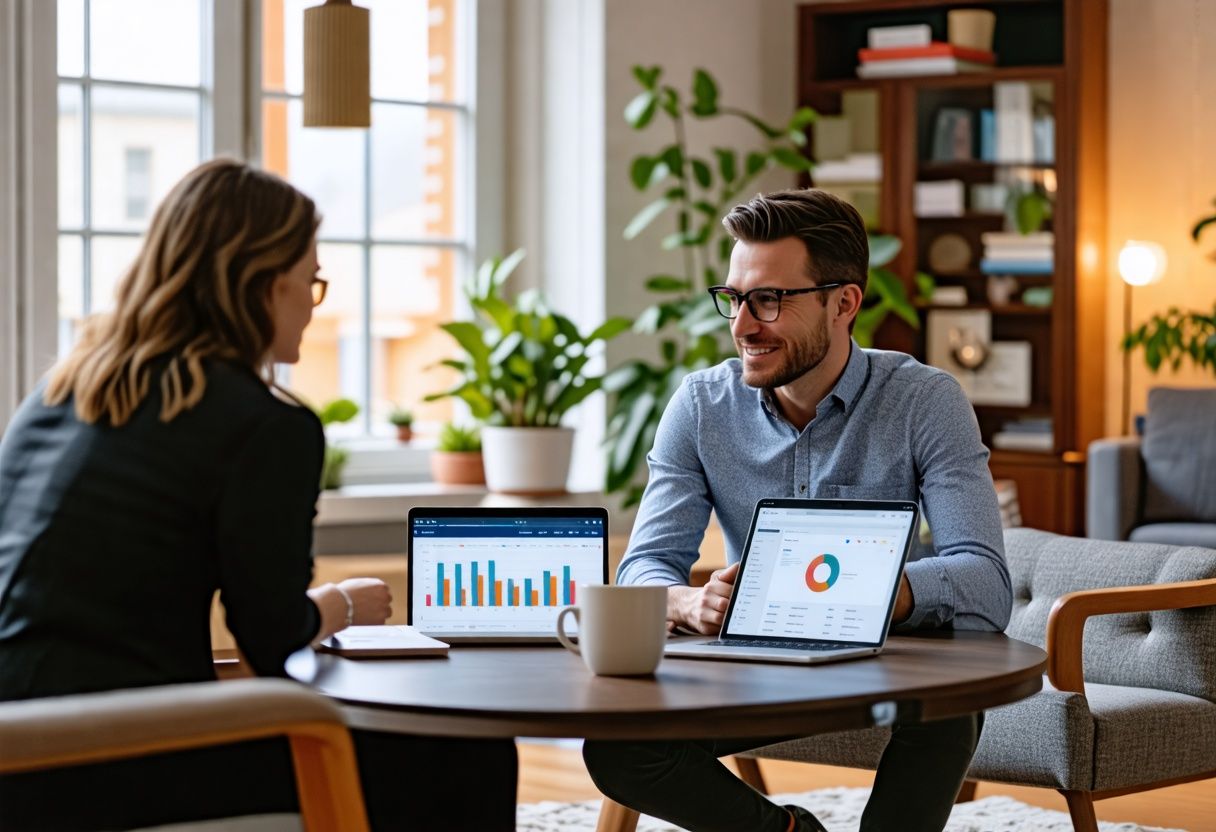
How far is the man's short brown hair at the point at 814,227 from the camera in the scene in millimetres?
2359

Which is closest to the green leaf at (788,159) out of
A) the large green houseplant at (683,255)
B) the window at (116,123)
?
the large green houseplant at (683,255)

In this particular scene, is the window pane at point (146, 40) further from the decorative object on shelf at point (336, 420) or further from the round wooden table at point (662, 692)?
the round wooden table at point (662, 692)

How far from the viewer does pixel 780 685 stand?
169cm

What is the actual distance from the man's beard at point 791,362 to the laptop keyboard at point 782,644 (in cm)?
49

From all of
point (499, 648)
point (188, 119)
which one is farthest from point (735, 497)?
point (188, 119)

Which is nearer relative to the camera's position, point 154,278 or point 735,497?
point 154,278

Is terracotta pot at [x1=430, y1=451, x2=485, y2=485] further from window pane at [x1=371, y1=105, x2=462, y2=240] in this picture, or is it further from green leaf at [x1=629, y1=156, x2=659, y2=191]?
green leaf at [x1=629, y1=156, x2=659, y2=191]

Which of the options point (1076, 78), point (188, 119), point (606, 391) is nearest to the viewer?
point (188, 119)

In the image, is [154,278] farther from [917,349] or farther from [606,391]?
[917,349]

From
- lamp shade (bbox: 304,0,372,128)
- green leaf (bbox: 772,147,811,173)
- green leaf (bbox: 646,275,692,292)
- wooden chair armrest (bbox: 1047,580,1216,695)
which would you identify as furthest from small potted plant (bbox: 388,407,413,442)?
wooden chair armrest (bbox: 1047,580,1216,695)

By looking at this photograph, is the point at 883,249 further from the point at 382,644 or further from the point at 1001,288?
the point at 382,644

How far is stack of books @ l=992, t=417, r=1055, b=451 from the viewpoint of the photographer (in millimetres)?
6594

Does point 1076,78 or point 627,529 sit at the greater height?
point 1076,78

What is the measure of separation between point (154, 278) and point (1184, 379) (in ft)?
19.2
